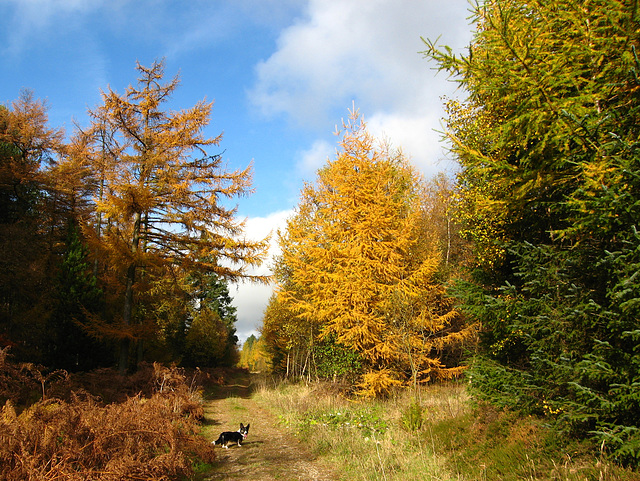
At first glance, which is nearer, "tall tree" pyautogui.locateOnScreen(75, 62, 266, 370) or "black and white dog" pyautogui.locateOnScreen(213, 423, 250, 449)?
"black and white dog" pyautogui.locateOnScreen(213, 423, 250, 449)

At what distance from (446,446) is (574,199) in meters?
4.65

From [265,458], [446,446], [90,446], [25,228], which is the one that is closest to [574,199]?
[446,446]

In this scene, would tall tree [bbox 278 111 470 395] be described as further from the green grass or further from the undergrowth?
the undergrowth

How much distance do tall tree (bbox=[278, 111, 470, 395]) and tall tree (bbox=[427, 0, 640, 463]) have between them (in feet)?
15.0

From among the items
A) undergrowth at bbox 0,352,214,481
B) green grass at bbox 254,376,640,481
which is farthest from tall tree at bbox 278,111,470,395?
undergrowth at bbox 0,352,214,481

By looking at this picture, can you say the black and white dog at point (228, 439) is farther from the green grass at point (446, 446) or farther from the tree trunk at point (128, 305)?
the tree trunk at point (128, 305)

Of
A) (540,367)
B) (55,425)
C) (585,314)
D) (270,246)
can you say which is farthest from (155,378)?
(585,314)

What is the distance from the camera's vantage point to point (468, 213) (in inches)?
397

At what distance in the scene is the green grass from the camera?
4613 mm

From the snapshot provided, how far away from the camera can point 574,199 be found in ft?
14.8

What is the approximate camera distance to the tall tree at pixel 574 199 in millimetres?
4117

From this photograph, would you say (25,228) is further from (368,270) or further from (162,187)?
(368,270)

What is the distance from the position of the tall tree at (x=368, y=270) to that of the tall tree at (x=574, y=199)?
458 cm

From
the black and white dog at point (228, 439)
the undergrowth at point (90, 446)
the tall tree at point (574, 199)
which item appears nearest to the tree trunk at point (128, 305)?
the black and white dog at point (228, 439)
